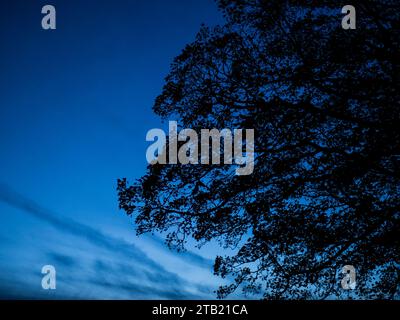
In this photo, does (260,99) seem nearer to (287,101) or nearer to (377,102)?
(287,101)

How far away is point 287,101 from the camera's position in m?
8.98

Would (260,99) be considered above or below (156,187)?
above

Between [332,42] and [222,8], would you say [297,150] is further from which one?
[222,8]

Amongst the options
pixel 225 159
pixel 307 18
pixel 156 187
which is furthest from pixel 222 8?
pixel 156 187

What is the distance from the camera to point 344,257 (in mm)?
8625

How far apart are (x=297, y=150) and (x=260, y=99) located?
5.10 feet

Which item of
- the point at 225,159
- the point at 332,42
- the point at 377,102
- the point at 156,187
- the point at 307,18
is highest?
the point at 307,18
